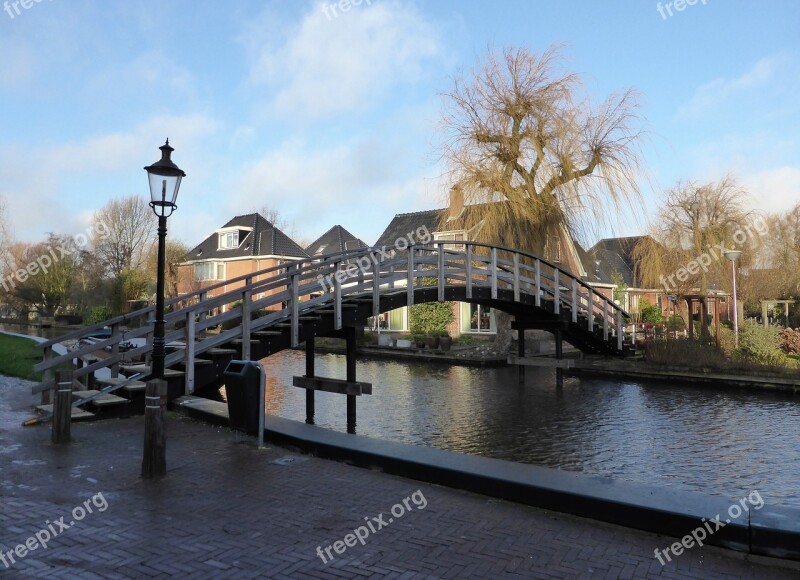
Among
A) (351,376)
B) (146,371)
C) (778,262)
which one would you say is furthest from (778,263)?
(146,371)

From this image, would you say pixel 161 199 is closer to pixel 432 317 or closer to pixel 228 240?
pixel 432 317

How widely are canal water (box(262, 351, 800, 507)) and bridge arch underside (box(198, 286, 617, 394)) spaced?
5.83 ft

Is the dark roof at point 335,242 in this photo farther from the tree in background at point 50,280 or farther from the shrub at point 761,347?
the shrub at point 761,347

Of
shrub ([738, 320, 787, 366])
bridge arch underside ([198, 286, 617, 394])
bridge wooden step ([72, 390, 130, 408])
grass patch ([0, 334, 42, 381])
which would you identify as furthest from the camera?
shrub ([738, 320, 787, 366])

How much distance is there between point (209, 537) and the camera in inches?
164

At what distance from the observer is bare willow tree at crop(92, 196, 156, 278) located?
52.2 m

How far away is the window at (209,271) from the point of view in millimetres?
48781

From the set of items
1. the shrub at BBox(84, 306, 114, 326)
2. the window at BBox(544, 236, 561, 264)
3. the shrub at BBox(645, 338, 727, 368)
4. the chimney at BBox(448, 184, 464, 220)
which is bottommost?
the shrub at BBox(645, 338, 727, 368)

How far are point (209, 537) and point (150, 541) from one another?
1.31 feet

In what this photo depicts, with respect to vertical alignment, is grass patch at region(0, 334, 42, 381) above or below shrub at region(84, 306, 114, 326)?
below

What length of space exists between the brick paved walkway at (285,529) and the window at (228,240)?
1741 inches

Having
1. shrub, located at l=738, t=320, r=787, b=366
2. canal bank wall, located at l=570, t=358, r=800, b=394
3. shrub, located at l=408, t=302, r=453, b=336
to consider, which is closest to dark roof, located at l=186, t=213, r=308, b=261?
shrub, located at l=408, t=302, r=453, b=336

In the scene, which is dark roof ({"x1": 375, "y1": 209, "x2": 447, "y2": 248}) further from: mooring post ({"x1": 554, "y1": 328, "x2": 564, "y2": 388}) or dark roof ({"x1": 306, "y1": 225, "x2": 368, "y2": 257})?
mooring post ({"x1": 554, "y1": 328, "x2": 564, "y2": 388})

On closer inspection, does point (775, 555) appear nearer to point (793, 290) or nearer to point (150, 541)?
point (150, 541)
